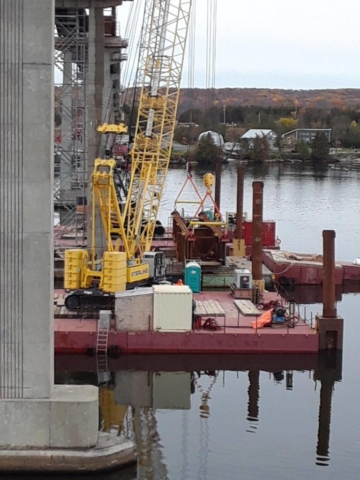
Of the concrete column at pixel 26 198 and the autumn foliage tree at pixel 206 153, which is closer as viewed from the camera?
the concrete column at pixel 26 198

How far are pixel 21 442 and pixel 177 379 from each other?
409 inches

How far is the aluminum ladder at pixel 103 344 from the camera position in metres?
27.8

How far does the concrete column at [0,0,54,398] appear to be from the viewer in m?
17.2

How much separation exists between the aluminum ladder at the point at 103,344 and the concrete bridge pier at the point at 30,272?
920 centimetres

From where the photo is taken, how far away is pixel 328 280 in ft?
96.2

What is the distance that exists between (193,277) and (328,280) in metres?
8.27

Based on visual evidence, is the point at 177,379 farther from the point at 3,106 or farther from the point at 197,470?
the point at 3,106

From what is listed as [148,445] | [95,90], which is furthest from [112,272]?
[148,445]

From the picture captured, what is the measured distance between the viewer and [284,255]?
1864 inches

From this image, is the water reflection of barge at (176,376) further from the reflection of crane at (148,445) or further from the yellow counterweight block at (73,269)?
the yellow counterweight block at (73,269)

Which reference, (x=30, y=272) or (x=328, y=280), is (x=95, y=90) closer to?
(x=328, y=280)

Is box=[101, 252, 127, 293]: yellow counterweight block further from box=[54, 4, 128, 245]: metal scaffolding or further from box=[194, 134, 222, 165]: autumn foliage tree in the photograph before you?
box=[194, 134, 222, 165]: autumn foliage tree

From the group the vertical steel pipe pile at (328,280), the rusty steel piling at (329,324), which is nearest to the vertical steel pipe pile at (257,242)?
the vertical steel pipe pile at (328,280)

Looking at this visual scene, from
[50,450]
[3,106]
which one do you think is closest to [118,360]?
[50,450]
